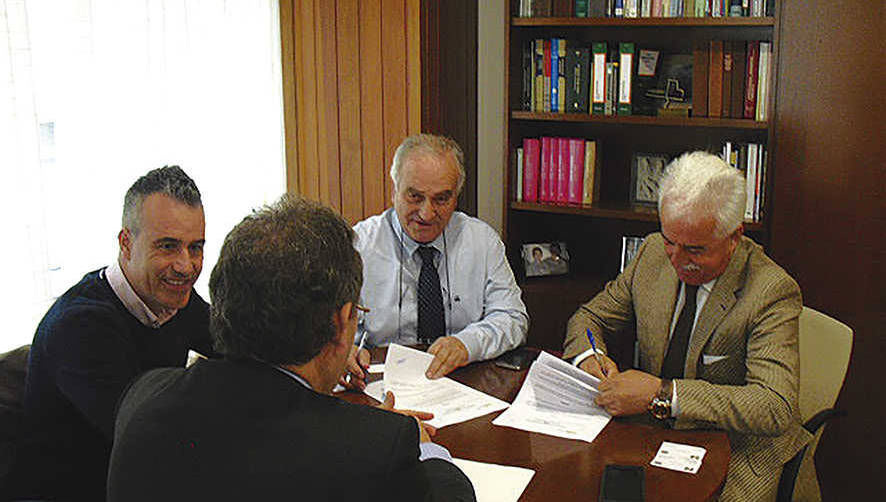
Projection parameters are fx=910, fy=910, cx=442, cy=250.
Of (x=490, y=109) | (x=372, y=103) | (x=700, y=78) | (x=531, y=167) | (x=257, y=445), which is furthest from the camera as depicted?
(x=490, y=109)

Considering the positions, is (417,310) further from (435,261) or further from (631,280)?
(631,280)

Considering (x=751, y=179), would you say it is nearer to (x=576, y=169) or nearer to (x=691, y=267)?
(x=576, y=169)

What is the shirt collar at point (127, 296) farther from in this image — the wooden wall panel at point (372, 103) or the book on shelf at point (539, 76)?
the book on shelf at point (539, 76)

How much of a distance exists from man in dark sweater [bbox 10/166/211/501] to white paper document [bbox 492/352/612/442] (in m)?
0.82

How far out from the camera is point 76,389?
6.15ft

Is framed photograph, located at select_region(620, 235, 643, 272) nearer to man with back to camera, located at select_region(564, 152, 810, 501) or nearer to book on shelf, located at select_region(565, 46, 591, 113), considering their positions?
book on shelf, located at select_region(565, 46, 591, 113)

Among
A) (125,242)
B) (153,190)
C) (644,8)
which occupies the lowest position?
(125,242)

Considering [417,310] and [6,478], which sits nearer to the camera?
[6,478]

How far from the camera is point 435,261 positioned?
2.84 m

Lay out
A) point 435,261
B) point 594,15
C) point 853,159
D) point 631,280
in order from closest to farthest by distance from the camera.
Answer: point 631,280 → point 435,261 → point 853,159 → point 594,15

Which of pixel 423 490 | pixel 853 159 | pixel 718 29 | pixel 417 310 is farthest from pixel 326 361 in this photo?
pixel 718 29

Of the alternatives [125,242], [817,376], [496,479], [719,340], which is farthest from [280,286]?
[817,376]

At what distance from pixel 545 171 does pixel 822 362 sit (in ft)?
5.00

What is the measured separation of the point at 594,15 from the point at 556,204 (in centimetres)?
75
